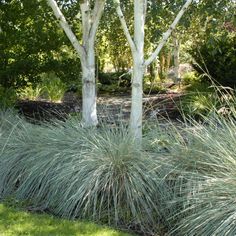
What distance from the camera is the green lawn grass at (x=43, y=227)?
376cm

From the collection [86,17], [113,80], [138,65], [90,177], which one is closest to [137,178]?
[90,177]

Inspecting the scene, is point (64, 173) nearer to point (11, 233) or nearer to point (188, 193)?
point (11, 233)

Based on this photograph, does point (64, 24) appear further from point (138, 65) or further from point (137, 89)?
point (137, 89)

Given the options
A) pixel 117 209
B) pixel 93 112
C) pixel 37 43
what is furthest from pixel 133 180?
pixel 37 43

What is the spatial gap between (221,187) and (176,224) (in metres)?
0.52

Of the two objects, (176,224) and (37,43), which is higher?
(37,43)

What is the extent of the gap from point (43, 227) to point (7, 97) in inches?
183

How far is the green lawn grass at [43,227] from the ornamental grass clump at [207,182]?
0.60 metres

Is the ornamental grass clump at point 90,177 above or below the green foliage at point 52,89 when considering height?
below

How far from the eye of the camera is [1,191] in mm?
4879

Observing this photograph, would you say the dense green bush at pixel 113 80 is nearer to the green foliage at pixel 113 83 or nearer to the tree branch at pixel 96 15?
the green foliage at pixel 113 83

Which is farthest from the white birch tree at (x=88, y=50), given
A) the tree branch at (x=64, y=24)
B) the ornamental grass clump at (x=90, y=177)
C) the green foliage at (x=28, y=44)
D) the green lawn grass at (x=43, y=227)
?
the green foliage at (x=28, y=44)

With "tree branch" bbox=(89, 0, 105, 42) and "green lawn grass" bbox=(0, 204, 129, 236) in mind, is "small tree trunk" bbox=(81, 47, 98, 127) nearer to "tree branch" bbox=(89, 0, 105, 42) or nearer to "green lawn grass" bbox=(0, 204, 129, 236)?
"tree branch" bbox=(89, 0, 105, 42)

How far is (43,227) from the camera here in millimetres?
3893
